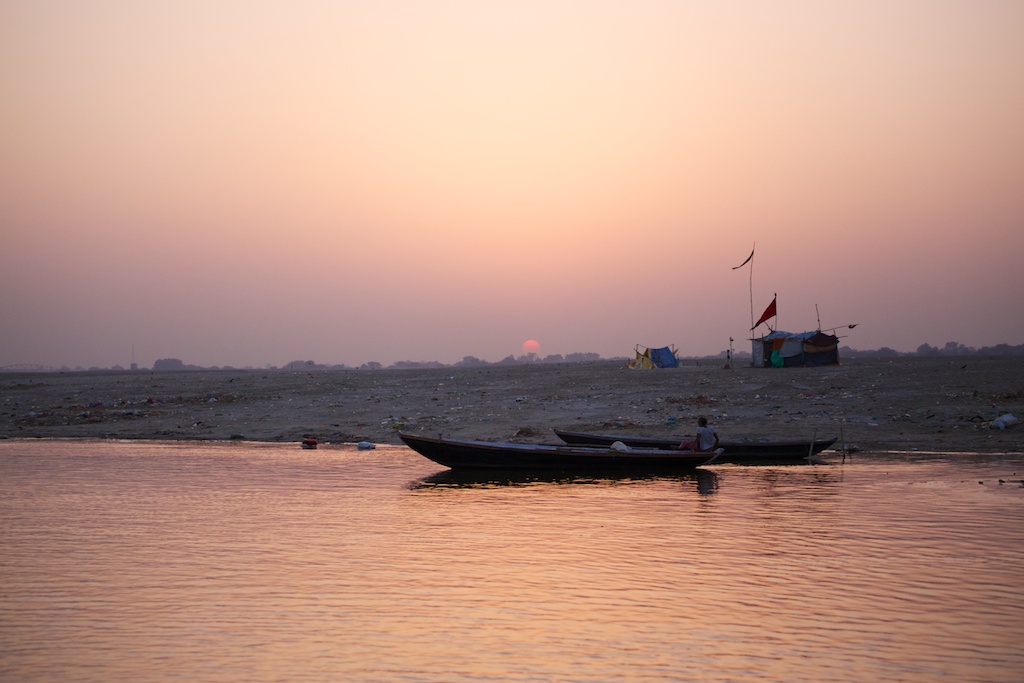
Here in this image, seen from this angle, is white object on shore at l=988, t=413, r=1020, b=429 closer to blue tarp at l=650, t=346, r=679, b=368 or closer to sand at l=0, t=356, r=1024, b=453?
sand at l=0, t=356, r=1024, b=453

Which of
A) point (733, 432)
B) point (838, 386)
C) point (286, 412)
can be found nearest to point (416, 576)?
point (733, 432)

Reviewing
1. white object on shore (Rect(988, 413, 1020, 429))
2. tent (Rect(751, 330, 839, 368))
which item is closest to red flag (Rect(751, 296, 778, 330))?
tent (Rect(751, 330, 839, 368))

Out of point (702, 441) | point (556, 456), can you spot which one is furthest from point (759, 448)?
point (556, 456)

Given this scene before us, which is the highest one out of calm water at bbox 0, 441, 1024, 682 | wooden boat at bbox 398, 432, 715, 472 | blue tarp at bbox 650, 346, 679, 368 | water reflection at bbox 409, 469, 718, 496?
blue tarp at bbox 650, 346, 679, 368

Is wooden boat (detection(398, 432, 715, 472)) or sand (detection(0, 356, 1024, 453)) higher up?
sand (detection(0, 356, 1024, 453))

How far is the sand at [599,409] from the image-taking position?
2903 centimetres

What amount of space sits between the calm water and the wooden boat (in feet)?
4.67

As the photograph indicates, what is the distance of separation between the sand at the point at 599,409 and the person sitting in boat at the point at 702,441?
6.02 metres

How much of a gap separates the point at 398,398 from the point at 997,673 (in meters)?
33.3

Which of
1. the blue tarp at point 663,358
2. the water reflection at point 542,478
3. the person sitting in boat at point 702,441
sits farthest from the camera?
the blue tarp at point 663,358

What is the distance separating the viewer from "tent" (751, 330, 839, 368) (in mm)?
52125

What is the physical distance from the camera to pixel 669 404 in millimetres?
34500

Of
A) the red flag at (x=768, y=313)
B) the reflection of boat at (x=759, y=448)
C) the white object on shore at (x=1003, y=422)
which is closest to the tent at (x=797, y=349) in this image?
the red flag at (x=768, y=313)

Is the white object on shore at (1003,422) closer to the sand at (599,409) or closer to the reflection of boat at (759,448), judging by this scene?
the sand at (599,409)
